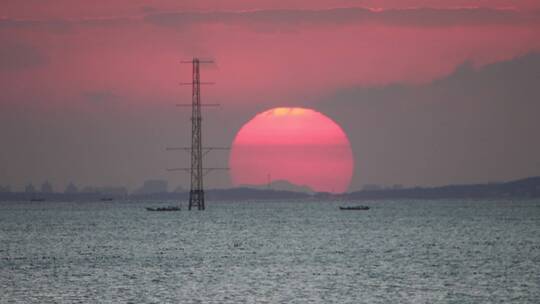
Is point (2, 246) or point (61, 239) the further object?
point (61, 239)

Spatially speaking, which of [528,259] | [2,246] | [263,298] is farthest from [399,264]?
[2,246]

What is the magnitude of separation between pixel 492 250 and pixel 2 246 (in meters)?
70.8

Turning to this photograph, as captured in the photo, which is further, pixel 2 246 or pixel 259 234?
pixel 259 234

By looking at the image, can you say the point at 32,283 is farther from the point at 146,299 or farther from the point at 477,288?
the point at 477,288

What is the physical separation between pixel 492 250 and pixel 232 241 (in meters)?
43.7

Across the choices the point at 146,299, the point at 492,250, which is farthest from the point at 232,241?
the point at 146,299

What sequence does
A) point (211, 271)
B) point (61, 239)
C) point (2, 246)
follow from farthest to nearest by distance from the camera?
1. point (61, 239)
2. point (2, 246)
3. point (211, 271)

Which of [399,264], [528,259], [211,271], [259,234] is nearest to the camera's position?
[211,271]

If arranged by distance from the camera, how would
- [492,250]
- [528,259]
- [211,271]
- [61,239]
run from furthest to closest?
[61,239], [492,250], [528,259], [211,271]

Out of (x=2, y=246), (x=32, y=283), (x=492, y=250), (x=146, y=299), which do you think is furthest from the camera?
(x=2, y=246)

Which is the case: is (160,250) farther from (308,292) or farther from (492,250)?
(308,292)

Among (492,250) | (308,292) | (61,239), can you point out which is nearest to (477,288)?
(308,292)

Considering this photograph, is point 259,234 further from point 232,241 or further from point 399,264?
point 399,264

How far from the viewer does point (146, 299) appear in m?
82.5
